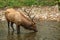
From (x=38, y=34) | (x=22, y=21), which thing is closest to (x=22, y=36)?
(x=38, y=34)

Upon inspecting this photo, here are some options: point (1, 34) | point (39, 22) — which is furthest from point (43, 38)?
point (39, 22)

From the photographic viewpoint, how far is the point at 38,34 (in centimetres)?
1523

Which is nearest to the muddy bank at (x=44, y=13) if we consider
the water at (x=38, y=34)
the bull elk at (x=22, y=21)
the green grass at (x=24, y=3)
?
the green grass at (x=24, y=3)

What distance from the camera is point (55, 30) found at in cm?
1592

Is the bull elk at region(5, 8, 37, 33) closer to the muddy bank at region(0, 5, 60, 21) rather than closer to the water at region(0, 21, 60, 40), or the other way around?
the water at region(0, 21, 60, 40)

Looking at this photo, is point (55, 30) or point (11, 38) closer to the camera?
point (11, 38)

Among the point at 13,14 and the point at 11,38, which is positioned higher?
the point at 13,14

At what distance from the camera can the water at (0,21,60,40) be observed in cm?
1455

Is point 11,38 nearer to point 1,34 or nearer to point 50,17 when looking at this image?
point 1,34

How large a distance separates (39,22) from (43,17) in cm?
132

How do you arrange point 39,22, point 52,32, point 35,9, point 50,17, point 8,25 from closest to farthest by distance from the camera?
point 52,32 < point 8,25 < point 39,22 < point 50,17 < point 35,9

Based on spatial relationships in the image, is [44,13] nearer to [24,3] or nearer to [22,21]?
[24,3]

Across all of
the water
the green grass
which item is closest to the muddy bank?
the green grass

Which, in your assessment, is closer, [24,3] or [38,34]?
[38,34]
